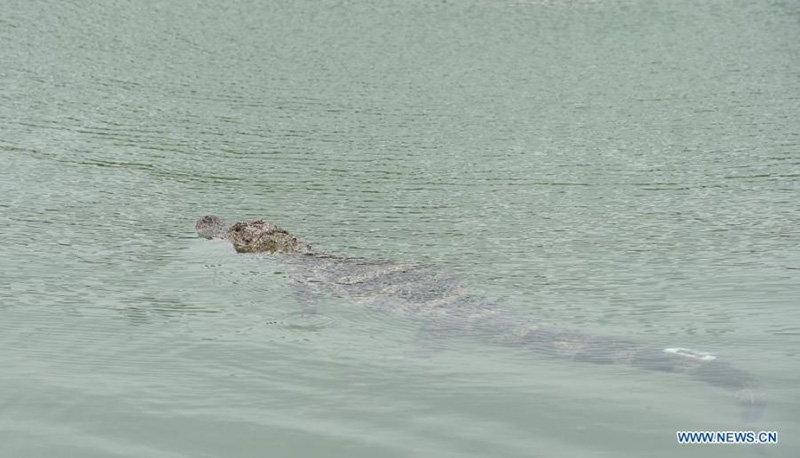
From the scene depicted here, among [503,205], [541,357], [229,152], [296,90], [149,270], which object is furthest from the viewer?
[296,90]

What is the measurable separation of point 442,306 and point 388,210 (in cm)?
333

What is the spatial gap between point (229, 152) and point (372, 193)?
249cm

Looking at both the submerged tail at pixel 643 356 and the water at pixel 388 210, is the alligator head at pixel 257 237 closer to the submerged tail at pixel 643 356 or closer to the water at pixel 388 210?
the water at pixel 388 210

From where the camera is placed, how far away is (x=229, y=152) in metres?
13.7

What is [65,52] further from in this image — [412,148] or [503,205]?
[503,205]

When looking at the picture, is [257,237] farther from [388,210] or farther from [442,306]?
[442,306]

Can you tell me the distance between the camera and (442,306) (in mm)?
8258

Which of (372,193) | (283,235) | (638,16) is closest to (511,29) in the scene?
(638,16)

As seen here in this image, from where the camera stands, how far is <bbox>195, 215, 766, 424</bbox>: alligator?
684 cm

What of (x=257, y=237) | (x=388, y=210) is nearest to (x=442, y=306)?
(x=257, y=237)

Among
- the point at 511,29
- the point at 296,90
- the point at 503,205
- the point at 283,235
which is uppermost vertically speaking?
the point at 511,29

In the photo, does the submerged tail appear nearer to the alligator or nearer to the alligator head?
the alligator

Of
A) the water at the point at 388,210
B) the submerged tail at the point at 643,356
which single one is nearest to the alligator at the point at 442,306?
the submerged tail at the point at 643,356

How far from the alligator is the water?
0.15 metres
